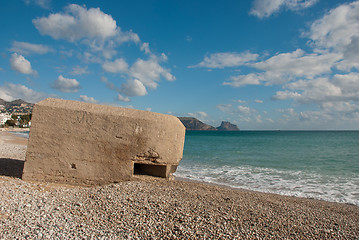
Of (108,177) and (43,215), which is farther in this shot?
(108,177)

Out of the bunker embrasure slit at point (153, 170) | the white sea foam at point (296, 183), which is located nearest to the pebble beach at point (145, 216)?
the bunker embrasure slit at point (153, 170)

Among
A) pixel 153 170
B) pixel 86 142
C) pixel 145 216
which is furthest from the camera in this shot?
pixel 153 170

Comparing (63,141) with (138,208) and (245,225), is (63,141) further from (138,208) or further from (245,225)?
(245,225)

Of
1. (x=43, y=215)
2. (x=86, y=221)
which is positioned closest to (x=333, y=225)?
(x=86, y=221)

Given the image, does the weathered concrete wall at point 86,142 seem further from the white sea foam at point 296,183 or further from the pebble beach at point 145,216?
the white sea foam at point 296,183

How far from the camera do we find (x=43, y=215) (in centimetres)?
415

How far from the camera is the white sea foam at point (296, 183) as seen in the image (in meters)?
8.87

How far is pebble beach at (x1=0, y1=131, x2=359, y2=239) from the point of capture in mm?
3783

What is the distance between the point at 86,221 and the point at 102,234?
594 millimetres

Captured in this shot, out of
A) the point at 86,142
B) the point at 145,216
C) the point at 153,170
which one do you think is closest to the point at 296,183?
the point at 153,170

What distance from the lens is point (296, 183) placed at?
10.9 m

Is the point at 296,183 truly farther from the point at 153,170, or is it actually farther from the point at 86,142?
the point at 86,142

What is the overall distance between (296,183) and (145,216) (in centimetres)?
910

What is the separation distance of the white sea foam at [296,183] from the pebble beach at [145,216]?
116 inches
